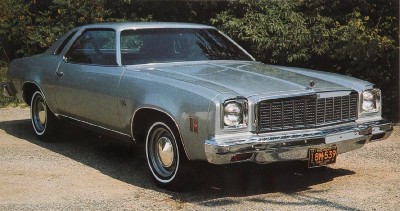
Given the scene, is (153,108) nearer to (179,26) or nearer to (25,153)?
(179,26)

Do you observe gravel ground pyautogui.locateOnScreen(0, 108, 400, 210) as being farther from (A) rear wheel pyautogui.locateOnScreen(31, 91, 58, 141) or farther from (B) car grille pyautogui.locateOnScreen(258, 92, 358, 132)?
(B) car grille pyautogui.locateOnScreen(258, 92, 358, 132)

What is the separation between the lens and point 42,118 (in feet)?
24.3

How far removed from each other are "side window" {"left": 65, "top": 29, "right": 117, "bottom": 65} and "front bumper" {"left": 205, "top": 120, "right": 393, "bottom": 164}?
1.80 m

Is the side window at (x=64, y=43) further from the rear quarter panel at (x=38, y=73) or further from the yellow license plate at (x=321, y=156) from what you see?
the yellow license plate at (x=321, y=156)

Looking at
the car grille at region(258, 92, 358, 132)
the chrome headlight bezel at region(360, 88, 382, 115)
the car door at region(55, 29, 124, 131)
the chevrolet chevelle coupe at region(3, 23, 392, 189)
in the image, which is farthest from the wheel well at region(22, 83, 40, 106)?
the chrome headlight bezel at region(360, 88, 382, 115)

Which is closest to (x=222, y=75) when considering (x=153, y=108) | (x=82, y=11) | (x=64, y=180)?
(x=153, y=108)

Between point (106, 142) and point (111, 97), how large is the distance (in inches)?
73.0

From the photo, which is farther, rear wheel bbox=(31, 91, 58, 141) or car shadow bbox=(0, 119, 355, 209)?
rear wheel bbox=(31, 91, 58, 141)

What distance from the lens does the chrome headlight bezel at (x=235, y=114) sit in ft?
15.3

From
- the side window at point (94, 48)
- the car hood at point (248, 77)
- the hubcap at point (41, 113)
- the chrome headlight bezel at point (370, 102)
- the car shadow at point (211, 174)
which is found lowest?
the car shadow at point (211, 174)

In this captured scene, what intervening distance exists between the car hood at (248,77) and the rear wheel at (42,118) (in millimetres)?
1892

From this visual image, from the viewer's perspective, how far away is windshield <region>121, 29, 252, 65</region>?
5.91m

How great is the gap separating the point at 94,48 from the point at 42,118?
1.45 metres

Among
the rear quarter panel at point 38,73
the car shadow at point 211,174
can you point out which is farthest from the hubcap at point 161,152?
the rear quarter panel at point 38,73
